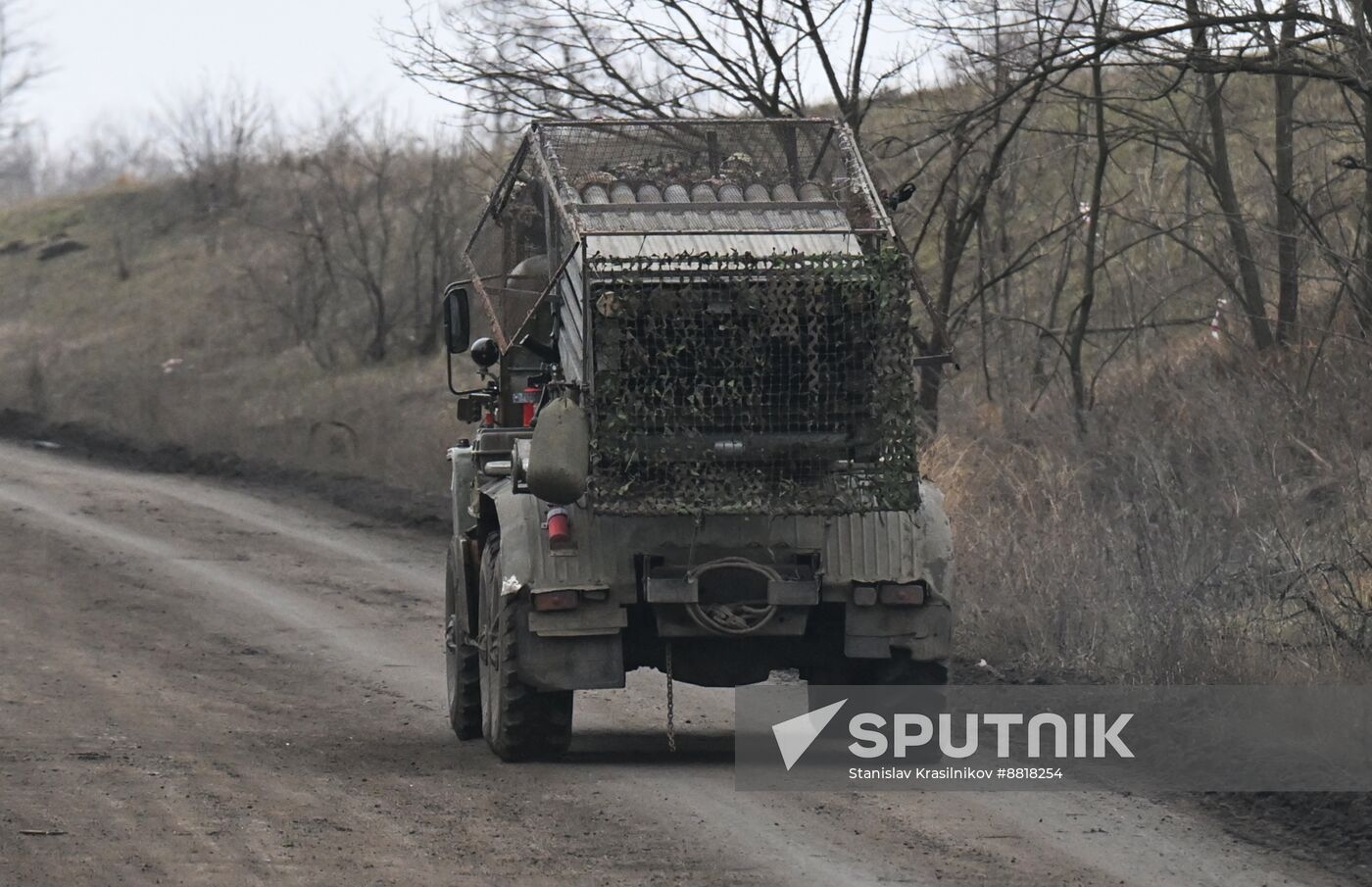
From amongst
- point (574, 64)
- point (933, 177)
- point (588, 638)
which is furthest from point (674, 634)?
point (933, 177)

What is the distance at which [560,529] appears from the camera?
845 centimetres

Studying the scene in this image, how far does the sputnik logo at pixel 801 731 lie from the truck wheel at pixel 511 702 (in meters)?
1.12

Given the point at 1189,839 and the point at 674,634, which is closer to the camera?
the point at 1189,839

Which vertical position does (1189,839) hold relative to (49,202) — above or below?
below

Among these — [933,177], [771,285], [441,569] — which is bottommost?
[441,569]

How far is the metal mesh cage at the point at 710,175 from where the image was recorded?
934 centimetres

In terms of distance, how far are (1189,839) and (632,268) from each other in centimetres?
344

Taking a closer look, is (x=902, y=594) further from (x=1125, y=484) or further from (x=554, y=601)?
(x=1125, y=484)

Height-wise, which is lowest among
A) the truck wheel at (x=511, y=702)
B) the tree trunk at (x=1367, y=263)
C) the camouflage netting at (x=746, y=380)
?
the truck wheel at (x=511, y=702)

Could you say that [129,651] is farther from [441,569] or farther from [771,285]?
[771,285]

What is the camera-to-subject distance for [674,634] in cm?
857

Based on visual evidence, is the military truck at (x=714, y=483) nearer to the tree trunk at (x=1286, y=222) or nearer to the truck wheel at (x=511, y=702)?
the truck wheel at (x=511, y=702)

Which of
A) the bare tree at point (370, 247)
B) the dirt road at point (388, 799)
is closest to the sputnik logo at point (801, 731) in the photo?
the dirt road at point (388, 799)

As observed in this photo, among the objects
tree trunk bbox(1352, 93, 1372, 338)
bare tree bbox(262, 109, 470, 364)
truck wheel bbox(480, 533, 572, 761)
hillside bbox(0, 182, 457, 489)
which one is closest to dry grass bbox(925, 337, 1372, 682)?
tree trunk bbox(1352, 93, 1372, 338)
